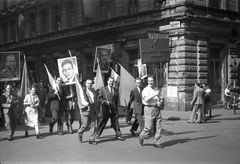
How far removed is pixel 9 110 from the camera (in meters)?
9.89

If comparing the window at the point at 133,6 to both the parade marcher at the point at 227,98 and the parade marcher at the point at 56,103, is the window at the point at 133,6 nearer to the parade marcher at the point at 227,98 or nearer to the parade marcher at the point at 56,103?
the parade marcher at the point at 227,98

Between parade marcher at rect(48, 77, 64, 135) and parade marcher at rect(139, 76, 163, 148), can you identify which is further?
parade marcher at rect(48, 77, 64, 135)

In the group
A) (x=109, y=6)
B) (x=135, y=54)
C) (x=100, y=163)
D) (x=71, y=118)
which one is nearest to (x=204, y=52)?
(x=135, y=54)

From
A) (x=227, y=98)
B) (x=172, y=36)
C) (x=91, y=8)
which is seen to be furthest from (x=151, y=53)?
(x=91, y=8)

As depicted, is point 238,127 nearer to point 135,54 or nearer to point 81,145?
point 81,145

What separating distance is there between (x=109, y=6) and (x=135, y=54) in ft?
14.8

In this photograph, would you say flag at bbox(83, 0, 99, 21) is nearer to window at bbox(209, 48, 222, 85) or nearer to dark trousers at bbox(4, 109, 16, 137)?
window at bbox(209, 48, 222, 85)

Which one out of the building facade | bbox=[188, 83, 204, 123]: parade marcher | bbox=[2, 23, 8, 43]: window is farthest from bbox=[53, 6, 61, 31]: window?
bbox=[188, 83, 204, 123]: parade marcher

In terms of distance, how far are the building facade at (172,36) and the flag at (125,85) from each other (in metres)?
8.01

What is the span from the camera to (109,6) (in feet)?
78.1

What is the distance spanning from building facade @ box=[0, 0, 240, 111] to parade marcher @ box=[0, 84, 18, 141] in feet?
32.1

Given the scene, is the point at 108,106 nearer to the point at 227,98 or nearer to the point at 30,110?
the point at 30,110

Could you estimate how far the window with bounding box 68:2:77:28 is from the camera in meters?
27.0

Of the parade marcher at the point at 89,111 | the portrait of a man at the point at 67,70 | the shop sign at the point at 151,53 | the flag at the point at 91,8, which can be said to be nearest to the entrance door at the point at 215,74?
the shop sign at the point at 151,53
